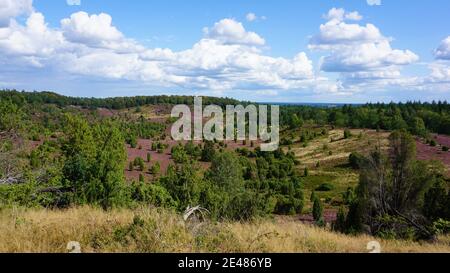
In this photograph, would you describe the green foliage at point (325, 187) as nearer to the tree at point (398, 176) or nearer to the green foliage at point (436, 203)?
the green foliage at point (436, 203)

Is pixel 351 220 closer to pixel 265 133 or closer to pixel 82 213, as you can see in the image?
pixel 82 213

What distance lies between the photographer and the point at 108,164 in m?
22.1

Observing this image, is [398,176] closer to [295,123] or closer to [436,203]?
[436,203]

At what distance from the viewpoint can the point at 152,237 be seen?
6.01m

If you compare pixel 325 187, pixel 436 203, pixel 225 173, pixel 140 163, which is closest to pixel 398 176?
pixel 436 203

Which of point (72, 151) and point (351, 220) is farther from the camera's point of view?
point (72, 151)

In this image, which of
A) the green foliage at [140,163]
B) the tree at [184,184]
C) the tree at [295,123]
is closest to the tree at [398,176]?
the tree at [184,184]

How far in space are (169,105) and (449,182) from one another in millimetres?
146855

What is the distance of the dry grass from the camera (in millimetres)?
5879

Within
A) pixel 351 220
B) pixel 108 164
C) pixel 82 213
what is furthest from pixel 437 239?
pixel 351 220

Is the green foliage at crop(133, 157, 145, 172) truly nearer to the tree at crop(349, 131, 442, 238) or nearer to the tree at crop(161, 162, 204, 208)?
the tree at crop(161, 162, 204, 208)

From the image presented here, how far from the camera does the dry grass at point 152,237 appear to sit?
588cm

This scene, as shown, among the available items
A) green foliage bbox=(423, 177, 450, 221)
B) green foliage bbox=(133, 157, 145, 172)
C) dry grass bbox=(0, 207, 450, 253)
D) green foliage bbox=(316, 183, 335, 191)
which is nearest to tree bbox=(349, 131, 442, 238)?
green foliage bbox=(423, 177, 450, 221)

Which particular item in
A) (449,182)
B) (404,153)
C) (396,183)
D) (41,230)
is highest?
(41,230)
